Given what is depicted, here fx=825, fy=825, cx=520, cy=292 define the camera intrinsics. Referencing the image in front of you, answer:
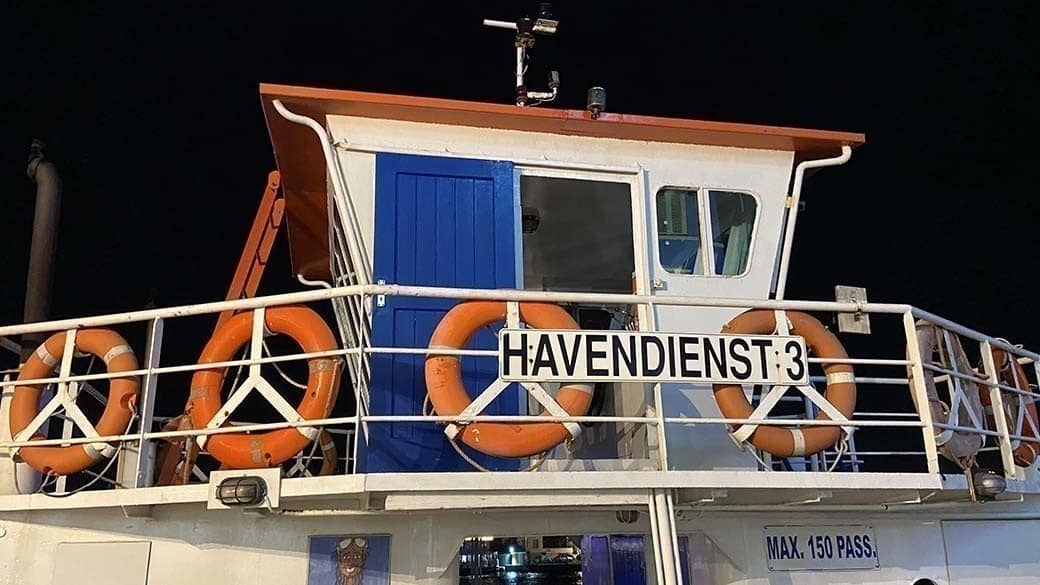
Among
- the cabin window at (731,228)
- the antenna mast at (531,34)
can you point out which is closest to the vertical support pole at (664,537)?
the cabin window at (731,228)

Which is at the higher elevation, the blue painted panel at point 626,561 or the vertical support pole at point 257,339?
the vertical support pole at point 257,339

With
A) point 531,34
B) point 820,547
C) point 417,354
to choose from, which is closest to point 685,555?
point 820,547

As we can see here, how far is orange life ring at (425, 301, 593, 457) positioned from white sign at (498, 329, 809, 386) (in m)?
0.23

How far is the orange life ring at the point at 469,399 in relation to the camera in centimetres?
447

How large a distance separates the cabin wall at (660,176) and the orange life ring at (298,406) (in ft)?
2.78

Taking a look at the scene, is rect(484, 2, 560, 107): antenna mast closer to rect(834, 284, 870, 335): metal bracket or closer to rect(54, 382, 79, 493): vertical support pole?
rect(834, 284, 870, 335): metal bracket

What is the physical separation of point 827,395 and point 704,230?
1.54 metres

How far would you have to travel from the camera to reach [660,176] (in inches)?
238

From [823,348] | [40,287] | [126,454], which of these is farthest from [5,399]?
[823,348]

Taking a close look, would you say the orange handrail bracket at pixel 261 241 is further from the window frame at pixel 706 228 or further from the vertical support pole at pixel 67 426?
the window frame at pixel 706 228

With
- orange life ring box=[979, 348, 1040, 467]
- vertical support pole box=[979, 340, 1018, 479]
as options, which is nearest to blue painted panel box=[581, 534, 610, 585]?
vertical support pole box=[979, 340, 1018, 479]

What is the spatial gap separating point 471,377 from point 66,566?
8.48 feet

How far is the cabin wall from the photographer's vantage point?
5.51 meters

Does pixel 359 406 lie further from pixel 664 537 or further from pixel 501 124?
pixel 501 124
